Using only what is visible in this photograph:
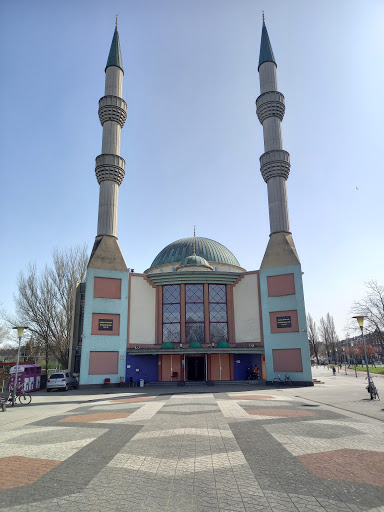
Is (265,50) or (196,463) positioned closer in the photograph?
(196,463)

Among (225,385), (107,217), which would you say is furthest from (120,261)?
(225,385)

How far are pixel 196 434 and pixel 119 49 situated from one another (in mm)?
47351

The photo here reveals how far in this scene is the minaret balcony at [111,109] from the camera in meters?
40.3

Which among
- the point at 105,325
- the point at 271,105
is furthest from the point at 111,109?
the point at 105,325

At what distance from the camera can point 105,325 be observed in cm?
3228

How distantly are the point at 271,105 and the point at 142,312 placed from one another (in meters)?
27.3

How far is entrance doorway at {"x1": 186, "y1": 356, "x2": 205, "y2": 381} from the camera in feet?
110

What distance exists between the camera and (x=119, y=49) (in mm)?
44562

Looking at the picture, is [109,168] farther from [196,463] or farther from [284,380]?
[196,463]

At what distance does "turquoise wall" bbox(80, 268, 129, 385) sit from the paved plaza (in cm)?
1771

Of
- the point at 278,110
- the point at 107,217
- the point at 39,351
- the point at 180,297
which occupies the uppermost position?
the point at 278,110

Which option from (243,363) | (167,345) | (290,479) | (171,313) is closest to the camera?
(290,479)

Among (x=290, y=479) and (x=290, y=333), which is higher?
(x=290, y=333)

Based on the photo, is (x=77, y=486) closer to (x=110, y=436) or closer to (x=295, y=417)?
(x=110, y=436)
